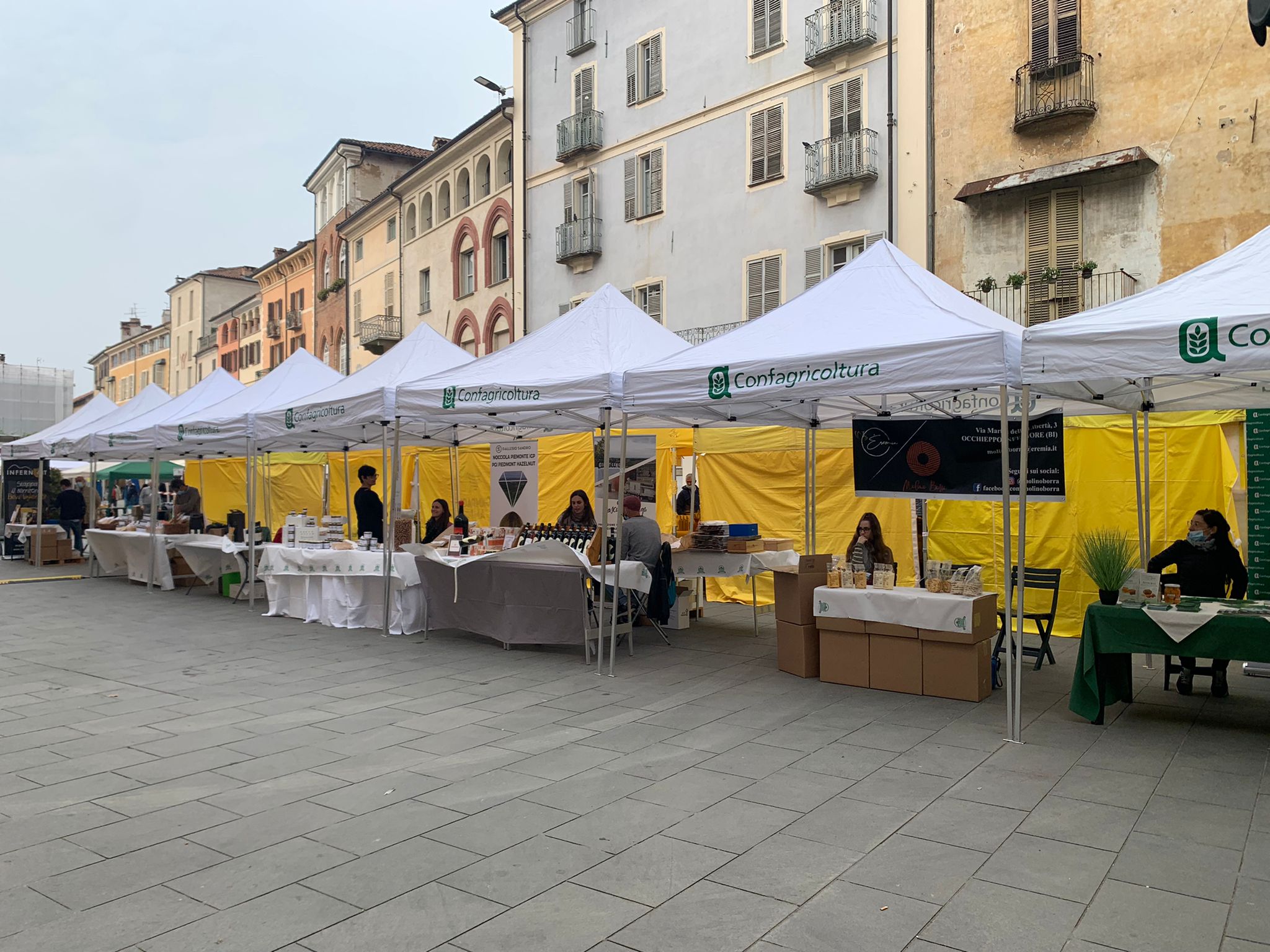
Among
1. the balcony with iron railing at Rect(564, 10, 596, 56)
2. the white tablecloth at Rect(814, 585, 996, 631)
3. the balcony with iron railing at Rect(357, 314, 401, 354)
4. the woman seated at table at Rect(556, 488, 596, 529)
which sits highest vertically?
the balcony with iron railing at Rect(564, 10, 596, 56)

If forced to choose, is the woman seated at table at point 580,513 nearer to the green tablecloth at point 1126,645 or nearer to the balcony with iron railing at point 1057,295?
the green tablecloth at point 1126,645

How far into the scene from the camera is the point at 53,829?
167 inches

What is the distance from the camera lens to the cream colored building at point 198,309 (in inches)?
1982

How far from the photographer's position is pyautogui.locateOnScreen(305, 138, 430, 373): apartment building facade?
31500mm

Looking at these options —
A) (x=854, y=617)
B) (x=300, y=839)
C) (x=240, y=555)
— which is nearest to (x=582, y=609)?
(x=854, y=617)

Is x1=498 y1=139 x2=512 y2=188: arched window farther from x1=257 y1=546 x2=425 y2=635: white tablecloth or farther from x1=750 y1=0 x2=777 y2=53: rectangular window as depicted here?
x1=257 y1=546 x2=425 y2=635: white tablecloth

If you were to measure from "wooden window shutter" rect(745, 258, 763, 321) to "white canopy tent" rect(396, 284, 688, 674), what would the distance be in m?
7.51

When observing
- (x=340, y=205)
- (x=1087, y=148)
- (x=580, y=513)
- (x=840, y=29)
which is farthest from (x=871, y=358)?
(x=340, y=205)

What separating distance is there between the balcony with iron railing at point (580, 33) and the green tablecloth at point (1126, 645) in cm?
1774

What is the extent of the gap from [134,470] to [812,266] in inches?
740

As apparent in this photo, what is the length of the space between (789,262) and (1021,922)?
45.5ft

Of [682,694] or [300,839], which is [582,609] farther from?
[300,839]

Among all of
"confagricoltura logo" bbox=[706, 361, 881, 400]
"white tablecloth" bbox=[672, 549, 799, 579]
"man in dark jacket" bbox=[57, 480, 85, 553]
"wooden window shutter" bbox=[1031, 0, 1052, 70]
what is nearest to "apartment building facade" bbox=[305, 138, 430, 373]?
"man in dark jacket" bbox=[57, 480, 85, 553]

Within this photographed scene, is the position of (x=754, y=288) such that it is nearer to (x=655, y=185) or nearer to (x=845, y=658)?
(x=655, y=185)
